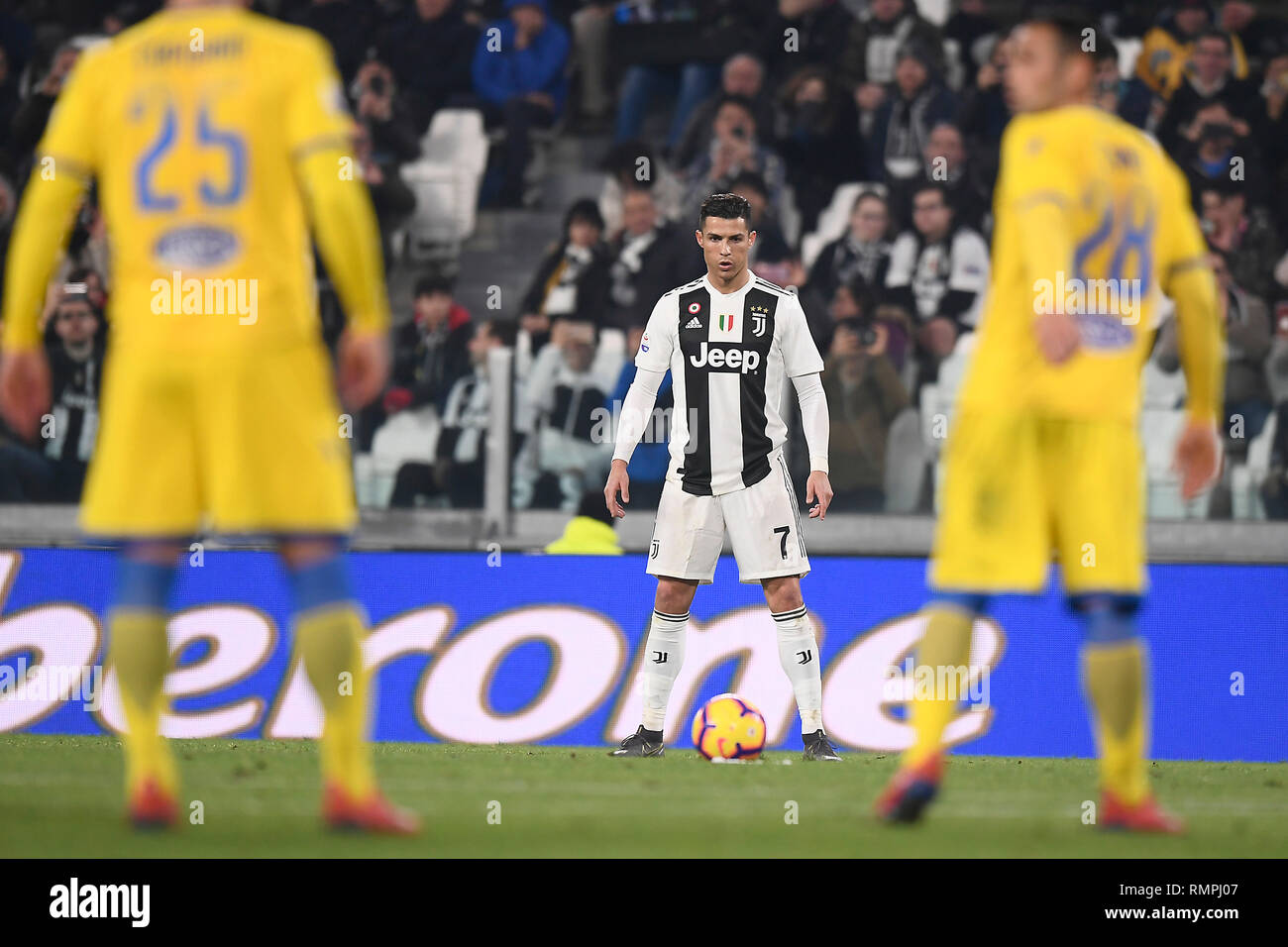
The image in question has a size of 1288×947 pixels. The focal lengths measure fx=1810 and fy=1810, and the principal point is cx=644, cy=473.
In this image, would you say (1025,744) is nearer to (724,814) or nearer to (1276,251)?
(724,814)

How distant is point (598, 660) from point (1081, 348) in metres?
4.53

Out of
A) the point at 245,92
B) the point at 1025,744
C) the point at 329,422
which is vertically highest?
the point at 245,92

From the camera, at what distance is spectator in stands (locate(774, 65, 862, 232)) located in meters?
13.0

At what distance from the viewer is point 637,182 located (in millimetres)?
12664

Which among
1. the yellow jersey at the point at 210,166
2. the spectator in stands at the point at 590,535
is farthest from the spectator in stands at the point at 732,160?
the yellow jersey at the point at 210,166

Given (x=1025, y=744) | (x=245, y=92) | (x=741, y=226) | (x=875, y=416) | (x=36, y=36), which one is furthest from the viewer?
(x=36, y=36)

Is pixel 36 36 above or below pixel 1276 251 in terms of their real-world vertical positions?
above

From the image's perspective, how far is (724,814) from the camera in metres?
5.56

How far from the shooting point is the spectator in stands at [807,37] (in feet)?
45.3

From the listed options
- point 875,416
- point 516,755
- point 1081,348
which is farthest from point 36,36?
point 1081,348

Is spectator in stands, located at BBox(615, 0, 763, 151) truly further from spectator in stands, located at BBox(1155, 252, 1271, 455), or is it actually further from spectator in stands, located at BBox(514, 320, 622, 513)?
spectator in stands, located at BBox(1155, 252, 1271, 455)

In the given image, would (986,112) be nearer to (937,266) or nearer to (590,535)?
(937,266)

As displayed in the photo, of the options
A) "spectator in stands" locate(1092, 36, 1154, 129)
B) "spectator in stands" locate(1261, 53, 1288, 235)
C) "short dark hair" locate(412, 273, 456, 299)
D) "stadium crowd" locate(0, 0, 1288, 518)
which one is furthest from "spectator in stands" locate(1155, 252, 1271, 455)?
"short dark hair" locate(412, 273, 456, 299)

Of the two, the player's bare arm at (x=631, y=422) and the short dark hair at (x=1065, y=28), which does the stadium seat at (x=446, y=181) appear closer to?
the player's bare arm at (x=631, y=422)
